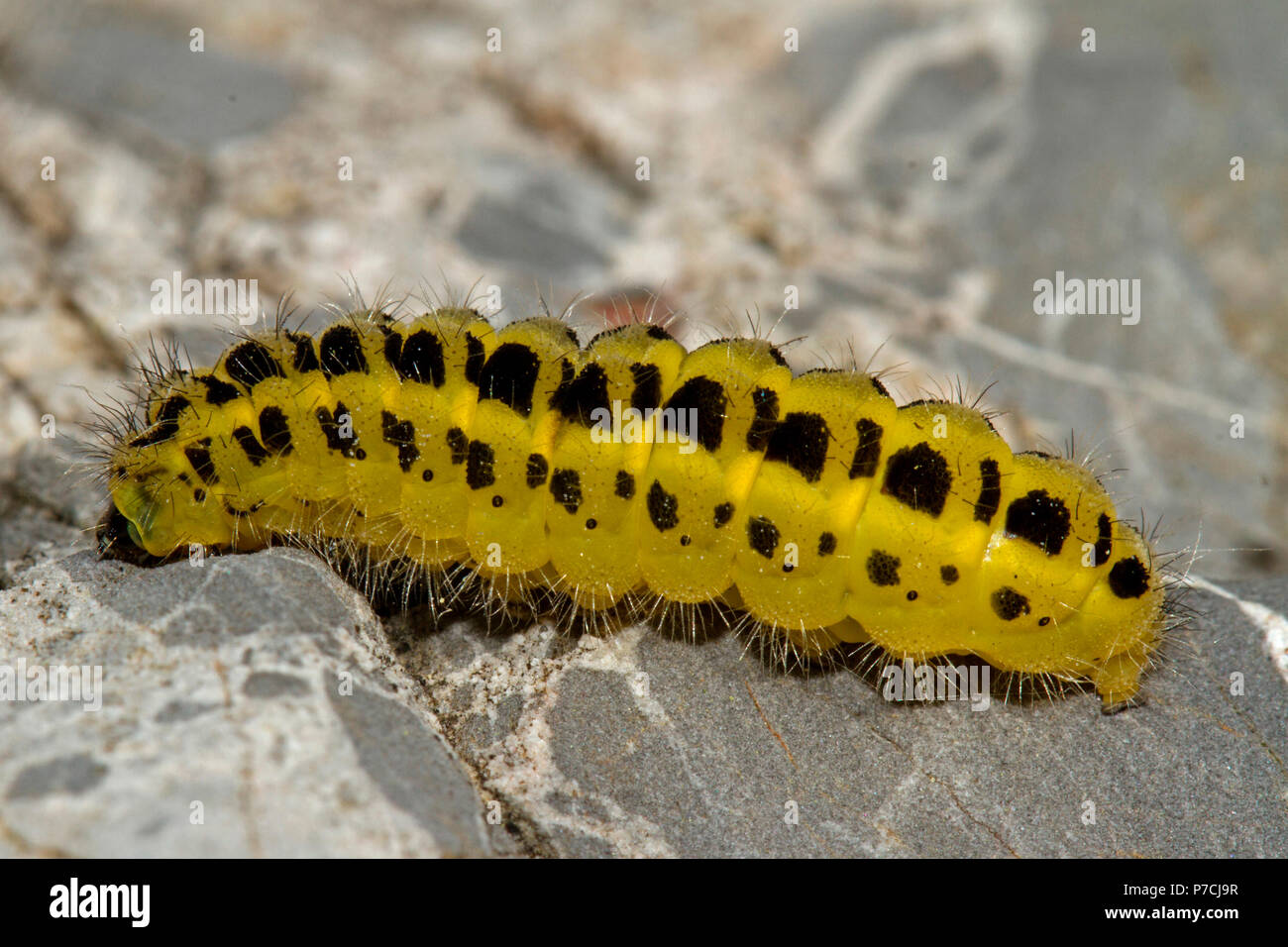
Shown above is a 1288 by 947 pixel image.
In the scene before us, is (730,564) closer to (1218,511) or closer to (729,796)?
(729,796)

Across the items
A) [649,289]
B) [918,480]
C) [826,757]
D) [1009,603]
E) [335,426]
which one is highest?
[649,289]

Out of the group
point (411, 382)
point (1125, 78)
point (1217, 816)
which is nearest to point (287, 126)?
point (411, 382)

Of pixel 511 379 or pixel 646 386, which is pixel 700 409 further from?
pixel 511 379

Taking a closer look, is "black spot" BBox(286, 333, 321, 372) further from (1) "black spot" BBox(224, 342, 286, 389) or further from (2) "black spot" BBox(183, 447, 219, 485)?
(2) "black spot" BBox(183, 447, 219, 485)

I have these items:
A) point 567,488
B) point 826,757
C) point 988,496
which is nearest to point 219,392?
point 567,488

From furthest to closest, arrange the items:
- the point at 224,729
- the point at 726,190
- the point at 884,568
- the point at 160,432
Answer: the point at 726,190
the point at 160,432
the point at 884,568
the point at 224,729

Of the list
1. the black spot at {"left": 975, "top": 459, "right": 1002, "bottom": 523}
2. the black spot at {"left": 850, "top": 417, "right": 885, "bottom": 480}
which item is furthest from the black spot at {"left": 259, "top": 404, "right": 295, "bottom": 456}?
the black spot at {"left": 975, "top": 459, "right": 1002, "bottom": 523}

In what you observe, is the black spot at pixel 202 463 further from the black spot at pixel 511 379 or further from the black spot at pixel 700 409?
the black spot at pixel 700 409
